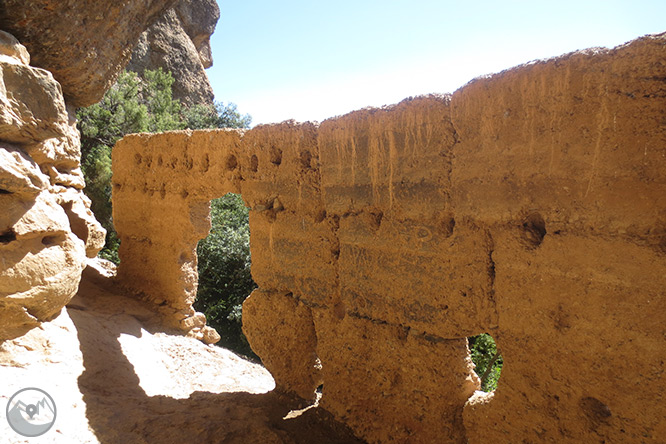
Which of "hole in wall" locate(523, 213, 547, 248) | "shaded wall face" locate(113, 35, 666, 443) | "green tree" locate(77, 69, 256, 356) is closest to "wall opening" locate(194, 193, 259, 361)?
"green tree" locate(77, 69, 256, 356)

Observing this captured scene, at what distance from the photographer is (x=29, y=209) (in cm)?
317

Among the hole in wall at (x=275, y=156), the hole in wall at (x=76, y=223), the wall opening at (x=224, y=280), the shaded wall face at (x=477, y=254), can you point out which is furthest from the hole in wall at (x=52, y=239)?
the wall opening at (x=224, y=280)

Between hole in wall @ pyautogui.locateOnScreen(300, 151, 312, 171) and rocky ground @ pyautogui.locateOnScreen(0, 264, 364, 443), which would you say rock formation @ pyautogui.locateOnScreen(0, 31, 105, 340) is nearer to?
rocky ground @ pyautogui.locateOnScreen(0, 264, 364, 443)

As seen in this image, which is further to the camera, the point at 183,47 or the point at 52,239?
the point at 183,47

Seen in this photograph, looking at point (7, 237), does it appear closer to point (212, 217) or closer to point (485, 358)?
point (485, 358)

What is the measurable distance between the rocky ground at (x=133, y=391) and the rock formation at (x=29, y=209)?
33cm

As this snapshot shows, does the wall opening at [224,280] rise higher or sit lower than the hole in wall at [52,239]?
lower

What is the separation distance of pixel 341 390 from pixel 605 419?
1753mm

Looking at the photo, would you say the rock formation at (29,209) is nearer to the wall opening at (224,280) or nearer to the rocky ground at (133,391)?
the rocky ground at (133,391)

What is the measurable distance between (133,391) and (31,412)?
1252mm

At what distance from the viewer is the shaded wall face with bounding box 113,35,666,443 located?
1.74 metres

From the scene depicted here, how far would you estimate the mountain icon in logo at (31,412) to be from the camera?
8.59 feet

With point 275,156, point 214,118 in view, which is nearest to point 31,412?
point 275,156

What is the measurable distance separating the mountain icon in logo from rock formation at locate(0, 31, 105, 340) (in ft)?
1.76
